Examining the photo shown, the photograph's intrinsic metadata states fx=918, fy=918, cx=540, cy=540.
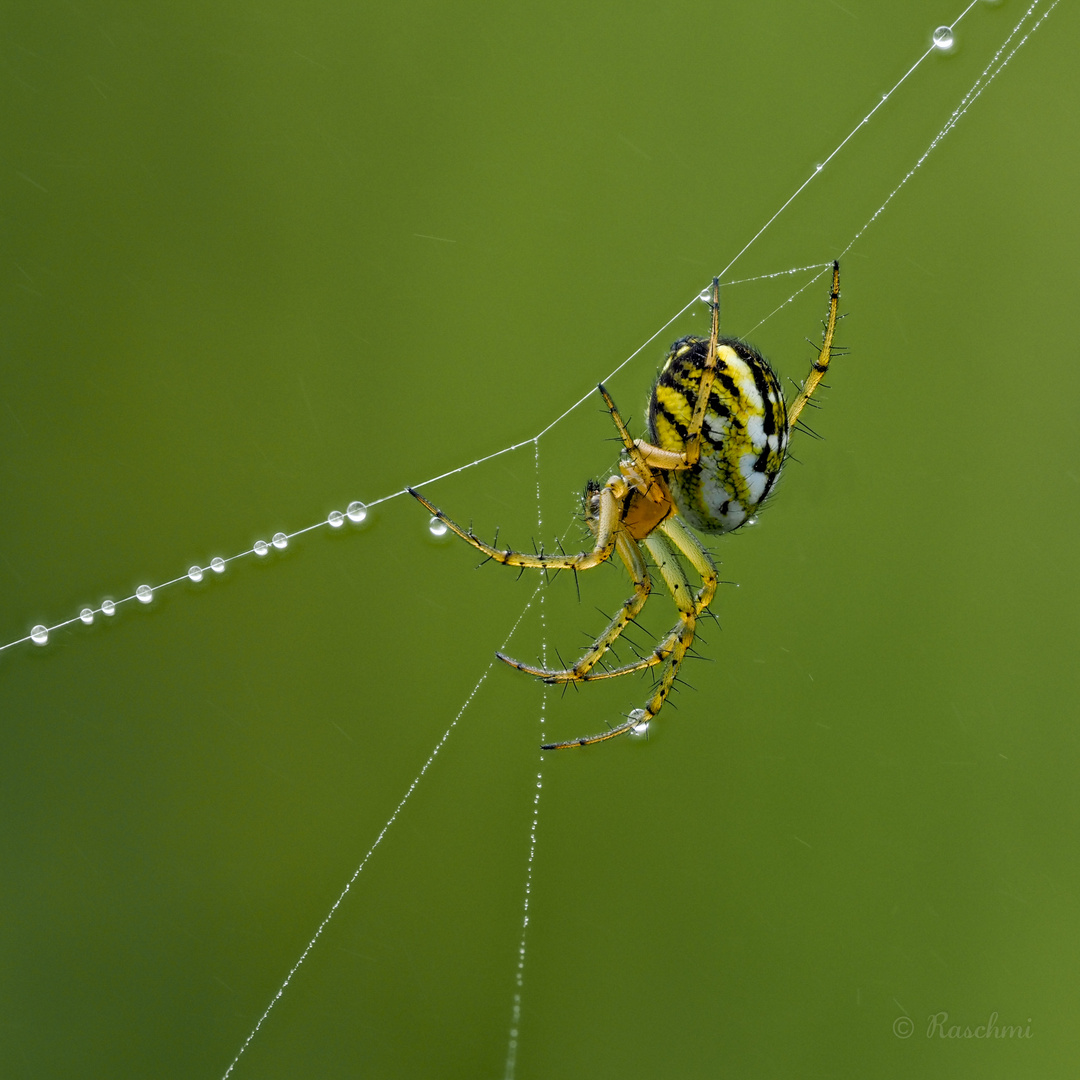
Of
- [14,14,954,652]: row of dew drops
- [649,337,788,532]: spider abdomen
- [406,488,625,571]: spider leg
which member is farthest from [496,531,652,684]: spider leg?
[14,14,954,652]: row of dew drops

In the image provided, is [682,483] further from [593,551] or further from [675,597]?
[675,597]

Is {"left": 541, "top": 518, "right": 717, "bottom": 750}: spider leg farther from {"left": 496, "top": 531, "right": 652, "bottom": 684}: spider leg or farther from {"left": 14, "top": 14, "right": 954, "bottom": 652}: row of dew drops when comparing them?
{"left": 14, "top": 14, "right": 954, "bottom": 652}: row of dew drops

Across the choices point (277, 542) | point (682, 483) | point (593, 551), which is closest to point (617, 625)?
point (593, 551)

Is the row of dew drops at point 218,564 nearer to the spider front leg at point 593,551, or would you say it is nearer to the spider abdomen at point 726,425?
the spider front leg at point 593,551

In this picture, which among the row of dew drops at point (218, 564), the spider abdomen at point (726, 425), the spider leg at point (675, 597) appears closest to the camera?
the spider abdomen at point (726, 425)

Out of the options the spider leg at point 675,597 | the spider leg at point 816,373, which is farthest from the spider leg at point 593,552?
the spider leg at point 816,373
